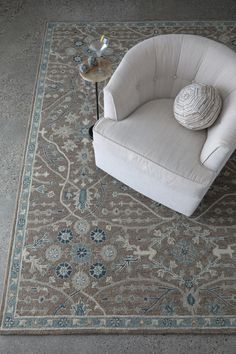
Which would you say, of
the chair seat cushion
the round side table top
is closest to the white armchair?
the chair seat cushion

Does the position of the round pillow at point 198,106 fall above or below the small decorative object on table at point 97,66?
below

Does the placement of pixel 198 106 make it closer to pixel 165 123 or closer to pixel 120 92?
pixel 165 123

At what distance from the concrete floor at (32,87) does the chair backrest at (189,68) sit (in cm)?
78

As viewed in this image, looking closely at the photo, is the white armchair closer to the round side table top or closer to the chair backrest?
the chair backrest

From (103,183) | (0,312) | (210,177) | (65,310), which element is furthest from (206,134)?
(0,312)

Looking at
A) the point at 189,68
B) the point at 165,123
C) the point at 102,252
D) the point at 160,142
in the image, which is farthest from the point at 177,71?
the point at 102,252

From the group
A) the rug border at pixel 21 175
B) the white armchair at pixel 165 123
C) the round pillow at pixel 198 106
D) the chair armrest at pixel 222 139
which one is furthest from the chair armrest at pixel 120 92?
the rug border at pixel 21 175

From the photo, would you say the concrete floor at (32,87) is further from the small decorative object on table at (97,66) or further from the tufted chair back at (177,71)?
the tufted chair back at (177,71)

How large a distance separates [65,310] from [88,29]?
1.86 m

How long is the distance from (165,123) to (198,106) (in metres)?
0.19

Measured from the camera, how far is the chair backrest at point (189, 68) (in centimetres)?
142

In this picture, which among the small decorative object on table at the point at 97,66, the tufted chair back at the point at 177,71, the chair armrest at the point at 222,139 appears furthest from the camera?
the small decorative object on table at the point at 97,66

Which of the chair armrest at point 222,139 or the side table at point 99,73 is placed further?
the side table at point 99,73

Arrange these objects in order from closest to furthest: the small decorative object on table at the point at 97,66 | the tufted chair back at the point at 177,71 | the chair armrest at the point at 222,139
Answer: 1. the chair armrest at the point at 222,139
2. the tufted chair back at the point at 177,71
3. the small decorative object on table at the point at 97,66
